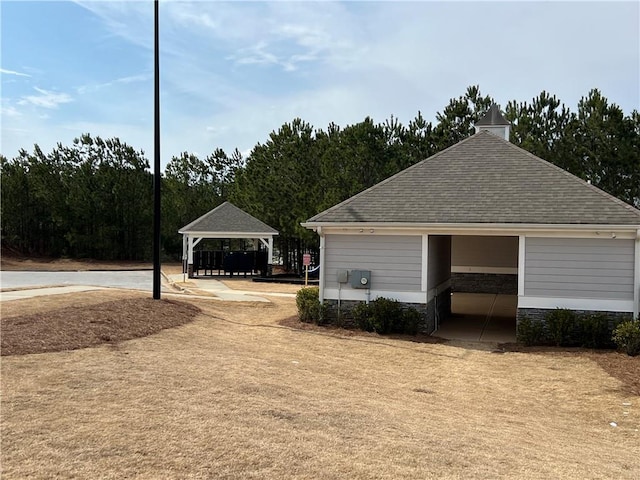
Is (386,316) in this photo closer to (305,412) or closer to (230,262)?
(305,412)

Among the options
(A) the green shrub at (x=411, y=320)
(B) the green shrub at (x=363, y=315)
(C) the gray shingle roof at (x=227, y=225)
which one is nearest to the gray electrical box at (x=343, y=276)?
(B) the green shrub at (x=363, y=315)

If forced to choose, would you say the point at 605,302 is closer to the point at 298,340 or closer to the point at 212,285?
the point at 298,340

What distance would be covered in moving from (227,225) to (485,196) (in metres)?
16.5

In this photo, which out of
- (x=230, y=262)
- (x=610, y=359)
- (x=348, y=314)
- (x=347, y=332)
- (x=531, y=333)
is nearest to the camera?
(x=610, y=359)

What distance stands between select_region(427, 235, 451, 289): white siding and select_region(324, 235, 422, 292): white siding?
1.68ft

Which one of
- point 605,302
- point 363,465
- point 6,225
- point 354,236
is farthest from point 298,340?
point 6,225

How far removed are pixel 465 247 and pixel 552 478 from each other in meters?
17.8

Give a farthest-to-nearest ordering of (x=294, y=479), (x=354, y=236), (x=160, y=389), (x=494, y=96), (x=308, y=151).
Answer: (x=308, y=151), (x=494, y=96), (x=354, y=236), (x=160, y=389), (x=294, y=479)

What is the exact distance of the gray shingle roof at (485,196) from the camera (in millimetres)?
12180

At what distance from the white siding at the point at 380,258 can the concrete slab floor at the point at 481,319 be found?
163 centimetres

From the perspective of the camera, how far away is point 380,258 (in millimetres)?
13086

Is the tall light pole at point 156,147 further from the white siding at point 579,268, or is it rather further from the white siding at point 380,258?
the white siding at point 579,268

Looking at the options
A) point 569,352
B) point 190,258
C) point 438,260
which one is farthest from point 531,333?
point 190,258

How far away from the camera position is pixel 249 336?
11.4 metres
